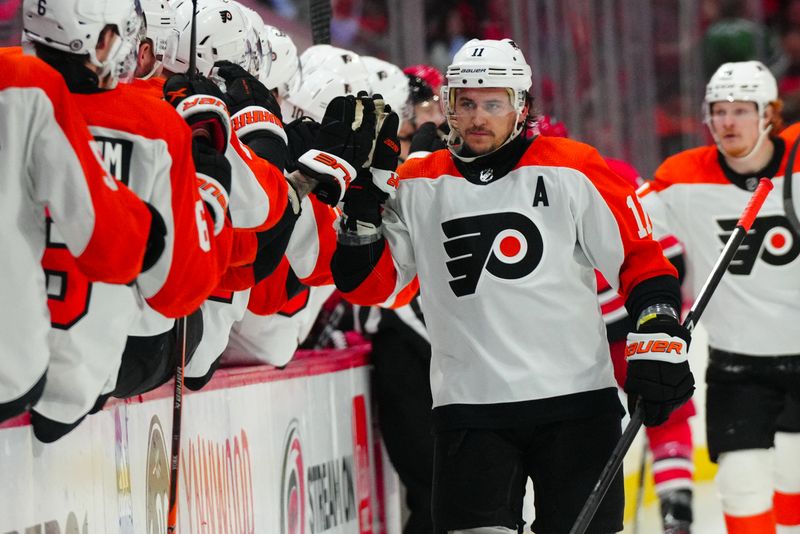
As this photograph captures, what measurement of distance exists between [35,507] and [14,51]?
2.27 ft

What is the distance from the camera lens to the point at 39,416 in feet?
6.94

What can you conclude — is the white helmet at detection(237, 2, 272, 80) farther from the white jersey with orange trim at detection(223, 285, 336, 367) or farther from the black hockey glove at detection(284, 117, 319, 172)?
the white jersey with orange trim at detection(223, 285, 336, 367)

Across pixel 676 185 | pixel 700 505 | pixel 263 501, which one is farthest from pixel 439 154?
pixel 700 505

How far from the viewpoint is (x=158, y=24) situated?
2809 mm

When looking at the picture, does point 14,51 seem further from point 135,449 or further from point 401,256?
point 401,256

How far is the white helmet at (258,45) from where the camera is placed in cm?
319

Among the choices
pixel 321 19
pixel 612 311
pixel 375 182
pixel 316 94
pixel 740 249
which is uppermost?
pixel 321 19

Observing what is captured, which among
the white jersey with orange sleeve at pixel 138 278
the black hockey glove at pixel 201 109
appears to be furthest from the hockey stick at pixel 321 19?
the white jersey with orange sleeve at pixel 138 278

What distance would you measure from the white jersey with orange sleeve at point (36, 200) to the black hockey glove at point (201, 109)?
1.37 feet

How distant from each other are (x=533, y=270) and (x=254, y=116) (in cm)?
65

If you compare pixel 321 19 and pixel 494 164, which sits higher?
pixel 321 19

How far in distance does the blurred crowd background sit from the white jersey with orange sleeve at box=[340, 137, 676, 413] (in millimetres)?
2993

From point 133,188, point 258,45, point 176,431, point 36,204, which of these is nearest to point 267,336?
point 258,45

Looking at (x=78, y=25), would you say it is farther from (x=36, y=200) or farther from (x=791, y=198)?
(x=791, y=198)
